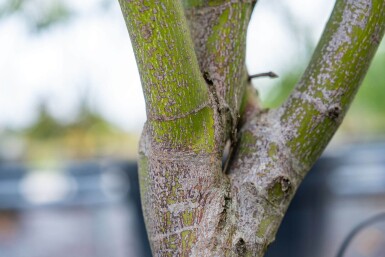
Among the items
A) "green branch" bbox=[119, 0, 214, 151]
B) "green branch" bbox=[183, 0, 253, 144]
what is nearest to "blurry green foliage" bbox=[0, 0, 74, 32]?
"green branch" bbox=[183, 0, 253, 144]

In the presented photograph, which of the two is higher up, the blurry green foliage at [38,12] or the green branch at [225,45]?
the blurry green foliage at [38,12]

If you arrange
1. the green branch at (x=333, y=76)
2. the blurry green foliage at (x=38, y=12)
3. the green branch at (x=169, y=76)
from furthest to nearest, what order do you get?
the blurry green foliage at (x=38, y=12)
the green branch at (x=333, y=76)
the green branch at (x=169, y=76)

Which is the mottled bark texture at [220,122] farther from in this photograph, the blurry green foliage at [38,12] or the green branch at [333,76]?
the blurry green foliage at [38,12]

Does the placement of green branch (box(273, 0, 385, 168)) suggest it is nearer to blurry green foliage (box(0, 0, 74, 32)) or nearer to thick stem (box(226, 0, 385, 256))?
thick stem (box(226, 0, 385, 256))

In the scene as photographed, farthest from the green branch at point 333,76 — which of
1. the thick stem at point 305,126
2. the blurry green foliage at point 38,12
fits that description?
the blurry green foliage at point 38,12

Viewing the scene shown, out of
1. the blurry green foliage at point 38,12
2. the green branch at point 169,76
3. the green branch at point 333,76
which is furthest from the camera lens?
the blurry green foliage at point 38,12

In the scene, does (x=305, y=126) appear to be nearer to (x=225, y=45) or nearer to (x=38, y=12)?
(x=225, y=45)

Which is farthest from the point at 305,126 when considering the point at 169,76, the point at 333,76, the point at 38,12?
the point at 38,12

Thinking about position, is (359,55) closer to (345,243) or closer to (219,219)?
(219,219)
